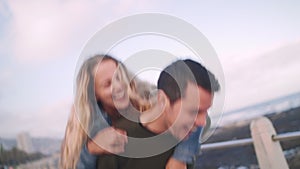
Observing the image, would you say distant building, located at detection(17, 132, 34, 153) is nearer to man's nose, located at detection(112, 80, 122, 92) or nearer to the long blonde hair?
the long blonde hair

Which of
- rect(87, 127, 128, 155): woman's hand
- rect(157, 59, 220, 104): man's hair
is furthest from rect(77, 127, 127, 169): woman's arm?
rect(157, 59, 220, 104): man's hair

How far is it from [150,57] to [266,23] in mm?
394

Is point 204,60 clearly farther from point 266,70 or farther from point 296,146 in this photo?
point 296,146

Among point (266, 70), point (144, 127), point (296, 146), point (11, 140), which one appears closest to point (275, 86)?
point (266, 70)

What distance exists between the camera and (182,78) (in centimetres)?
109

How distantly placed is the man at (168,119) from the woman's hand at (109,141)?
2 cm

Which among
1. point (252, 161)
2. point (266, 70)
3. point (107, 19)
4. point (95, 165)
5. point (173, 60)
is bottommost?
point (252, 161)

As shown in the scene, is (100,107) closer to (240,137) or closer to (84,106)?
(84,106)

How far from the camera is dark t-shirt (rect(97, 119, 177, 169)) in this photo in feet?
3.67

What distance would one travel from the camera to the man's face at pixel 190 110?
108 cm

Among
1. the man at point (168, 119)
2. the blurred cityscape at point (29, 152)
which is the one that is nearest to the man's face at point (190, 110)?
the man at point (168, 119)

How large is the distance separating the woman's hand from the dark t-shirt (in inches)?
0.7

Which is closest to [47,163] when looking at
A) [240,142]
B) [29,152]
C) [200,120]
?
[29,152]

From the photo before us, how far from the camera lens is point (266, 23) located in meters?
1.06
